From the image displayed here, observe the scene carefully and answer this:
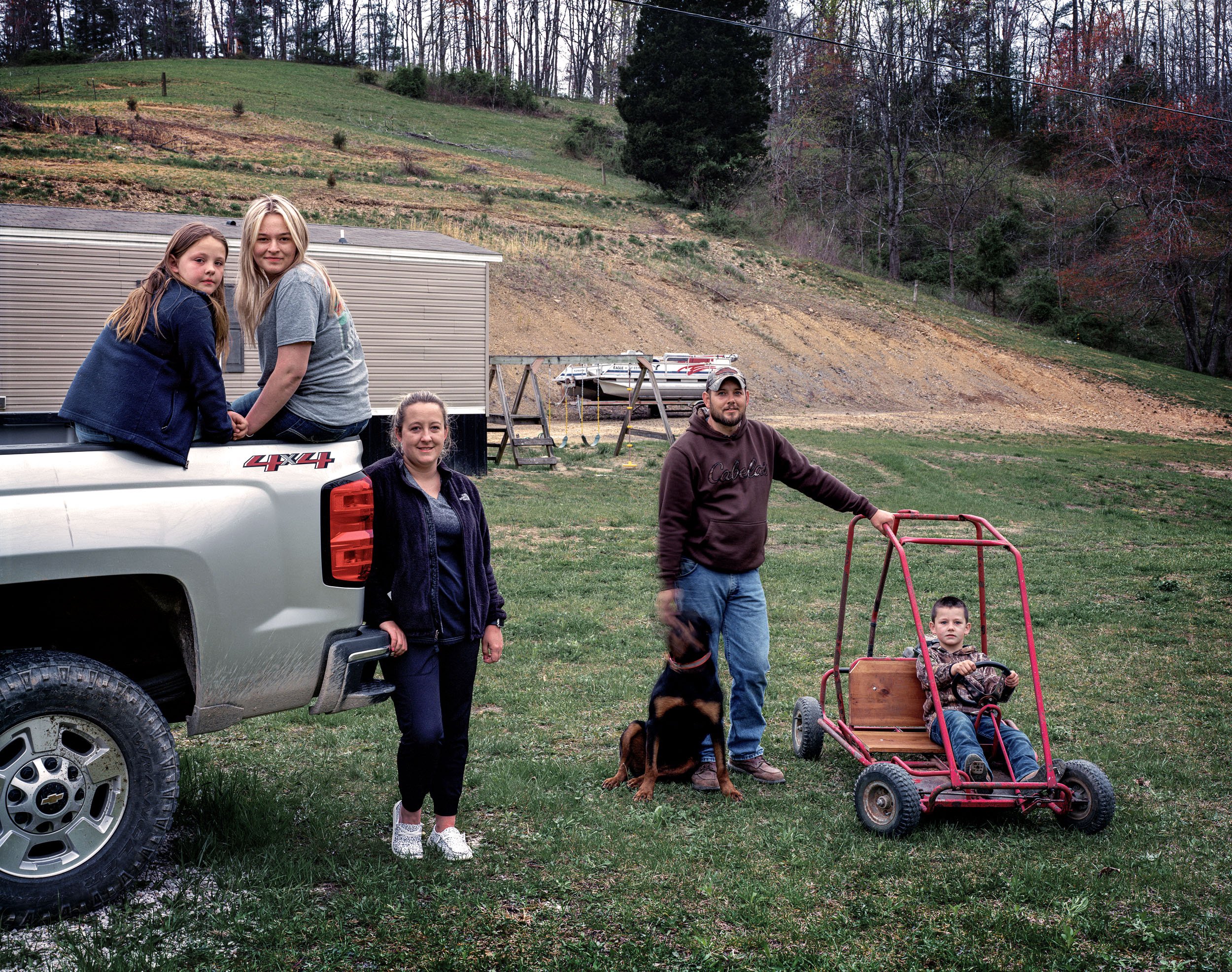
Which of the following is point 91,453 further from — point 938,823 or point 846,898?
point 938,823

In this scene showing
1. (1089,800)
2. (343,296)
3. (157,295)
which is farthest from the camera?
(343,296)

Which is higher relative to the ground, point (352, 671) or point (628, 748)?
point (352, 671)

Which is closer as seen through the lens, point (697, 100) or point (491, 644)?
point (491, 644)

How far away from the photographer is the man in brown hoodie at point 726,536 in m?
4.75

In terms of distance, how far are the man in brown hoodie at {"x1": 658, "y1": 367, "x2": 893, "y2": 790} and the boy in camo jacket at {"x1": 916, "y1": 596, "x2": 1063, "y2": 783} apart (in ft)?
1.90

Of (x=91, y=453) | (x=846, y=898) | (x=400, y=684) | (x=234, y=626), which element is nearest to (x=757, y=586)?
(x=846, y=898)

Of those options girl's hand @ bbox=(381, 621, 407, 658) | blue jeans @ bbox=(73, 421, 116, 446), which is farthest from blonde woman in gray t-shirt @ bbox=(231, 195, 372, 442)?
girl's hand @ bbox=(381, 621, 407, 658)

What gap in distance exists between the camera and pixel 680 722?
4746 mm

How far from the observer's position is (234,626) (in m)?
3.29

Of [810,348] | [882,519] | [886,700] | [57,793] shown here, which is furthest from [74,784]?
[810,348]

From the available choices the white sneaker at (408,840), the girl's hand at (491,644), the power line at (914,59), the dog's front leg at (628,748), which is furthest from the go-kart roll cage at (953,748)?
the power line at (914,59)

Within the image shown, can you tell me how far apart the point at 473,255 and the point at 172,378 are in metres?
16.3

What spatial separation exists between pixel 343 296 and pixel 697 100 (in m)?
31.9

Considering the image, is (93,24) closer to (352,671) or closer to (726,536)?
(726,536)
